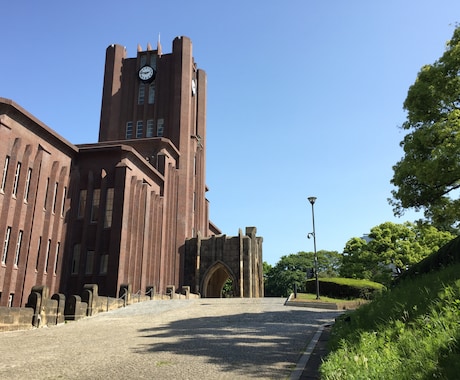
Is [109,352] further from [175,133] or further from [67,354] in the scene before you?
[175,133]

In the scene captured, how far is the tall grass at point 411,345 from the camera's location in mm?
3891

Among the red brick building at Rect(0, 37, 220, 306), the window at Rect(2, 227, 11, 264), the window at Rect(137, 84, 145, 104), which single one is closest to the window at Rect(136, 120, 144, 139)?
the red brick building at Rect(0, 37, 220, 306)

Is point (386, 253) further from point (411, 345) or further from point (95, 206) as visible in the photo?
point (411, 345)

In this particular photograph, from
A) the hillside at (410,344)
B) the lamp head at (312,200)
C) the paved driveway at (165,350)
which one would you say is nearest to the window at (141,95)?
the lamp head at (312,200)

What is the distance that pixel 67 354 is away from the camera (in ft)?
29.5

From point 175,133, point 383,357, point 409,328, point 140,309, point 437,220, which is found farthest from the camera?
point 175,133

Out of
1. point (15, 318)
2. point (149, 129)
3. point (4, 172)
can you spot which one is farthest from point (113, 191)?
point (149, 129)

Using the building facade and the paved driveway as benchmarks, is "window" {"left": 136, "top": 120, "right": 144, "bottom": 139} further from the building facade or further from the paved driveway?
the paved driveway

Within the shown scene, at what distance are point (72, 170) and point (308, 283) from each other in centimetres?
1973

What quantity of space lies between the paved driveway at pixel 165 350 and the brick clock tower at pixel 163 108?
99.7ft

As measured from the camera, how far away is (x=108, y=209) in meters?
31.5

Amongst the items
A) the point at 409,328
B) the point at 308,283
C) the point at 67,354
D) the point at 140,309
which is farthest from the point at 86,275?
the point at 409,328

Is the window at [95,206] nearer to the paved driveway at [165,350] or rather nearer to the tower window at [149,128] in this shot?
the tower window at [149,128]

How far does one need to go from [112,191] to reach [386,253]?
91.2 ft
